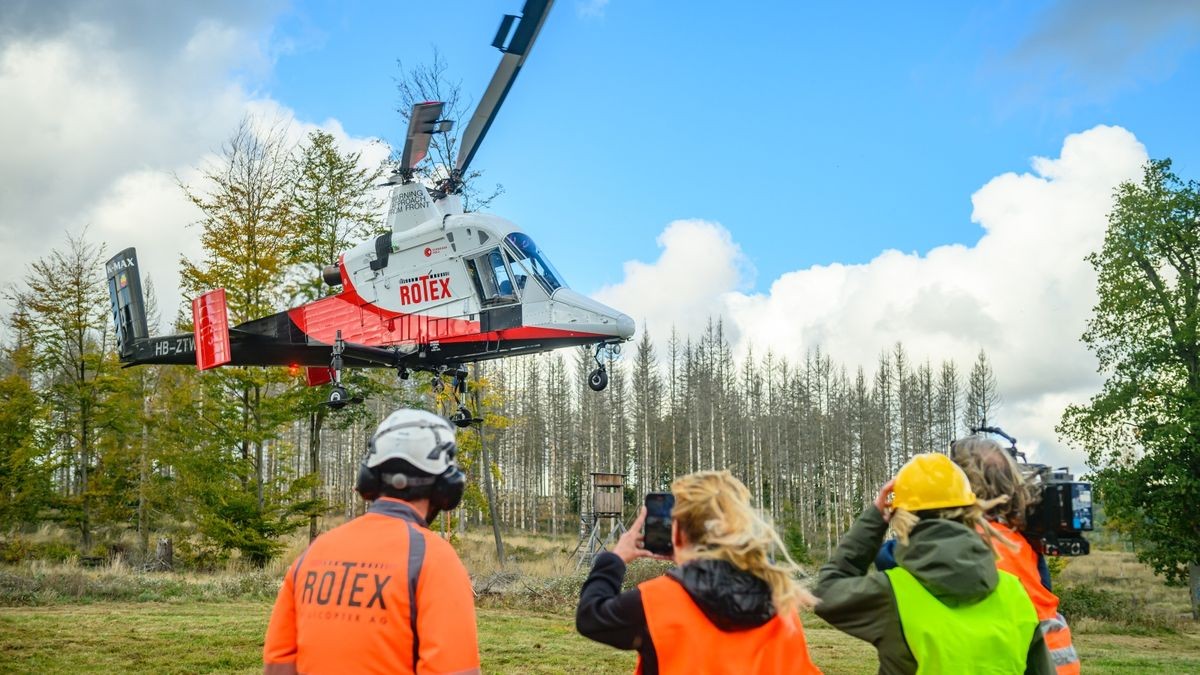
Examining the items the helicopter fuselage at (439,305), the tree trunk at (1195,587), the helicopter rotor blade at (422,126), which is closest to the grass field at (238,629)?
the tree trunk at (1195,587)

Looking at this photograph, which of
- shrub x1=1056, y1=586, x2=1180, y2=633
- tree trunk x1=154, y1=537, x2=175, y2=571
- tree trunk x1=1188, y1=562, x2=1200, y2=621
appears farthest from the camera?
tree trunk x1=1188, y1=562, x2=1200, y2=621

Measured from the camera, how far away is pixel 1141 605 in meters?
24.3

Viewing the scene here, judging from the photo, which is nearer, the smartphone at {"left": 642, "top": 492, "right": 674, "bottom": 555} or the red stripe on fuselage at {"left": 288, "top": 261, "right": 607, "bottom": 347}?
the smartphone at {"left": 642, "top": 492, "right": 674, "bottom": 555}

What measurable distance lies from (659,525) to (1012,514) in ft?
5.79

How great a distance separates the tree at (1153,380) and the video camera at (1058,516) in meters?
25.5

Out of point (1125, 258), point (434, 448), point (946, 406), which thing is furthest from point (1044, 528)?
point (946, 406)

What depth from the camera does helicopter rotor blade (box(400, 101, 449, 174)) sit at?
1278 cm

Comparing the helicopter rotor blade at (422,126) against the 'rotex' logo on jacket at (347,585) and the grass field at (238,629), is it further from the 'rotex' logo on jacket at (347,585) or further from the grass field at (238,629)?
the 'rotex' logo on jacket at (347,585)

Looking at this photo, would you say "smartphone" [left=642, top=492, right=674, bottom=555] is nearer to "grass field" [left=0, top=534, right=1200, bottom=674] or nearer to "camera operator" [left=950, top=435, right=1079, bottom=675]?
"camera operator" [left=950, top=435, right=1079, bottom=675]

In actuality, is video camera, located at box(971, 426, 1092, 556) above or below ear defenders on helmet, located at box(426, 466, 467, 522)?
below

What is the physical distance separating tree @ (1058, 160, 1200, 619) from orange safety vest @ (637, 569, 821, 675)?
90.1 ft

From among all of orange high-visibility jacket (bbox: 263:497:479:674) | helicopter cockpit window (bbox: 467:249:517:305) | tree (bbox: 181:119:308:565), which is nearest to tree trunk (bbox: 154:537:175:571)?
tree (bbox: 181:119:308:565)

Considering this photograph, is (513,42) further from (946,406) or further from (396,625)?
(946,406)

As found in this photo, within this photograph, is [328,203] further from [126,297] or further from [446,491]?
[446,491]
